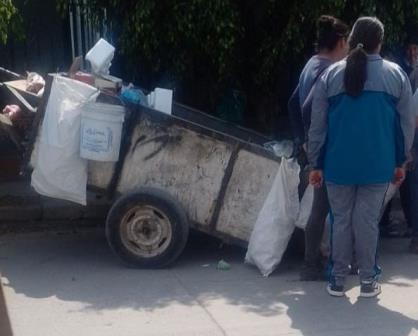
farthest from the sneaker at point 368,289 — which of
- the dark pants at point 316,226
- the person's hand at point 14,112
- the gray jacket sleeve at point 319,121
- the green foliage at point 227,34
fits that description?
the person's hand at point 14,112

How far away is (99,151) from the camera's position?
6.34 meters

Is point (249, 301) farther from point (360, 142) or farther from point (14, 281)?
point (14, 281)

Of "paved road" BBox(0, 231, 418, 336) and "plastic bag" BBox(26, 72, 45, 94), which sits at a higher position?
"plastic bag" BBox(26, 72, 45, 94)

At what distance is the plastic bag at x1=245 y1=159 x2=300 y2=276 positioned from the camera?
6.37m

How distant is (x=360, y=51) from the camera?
18.5 feet

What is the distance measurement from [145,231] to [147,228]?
1.0 inches

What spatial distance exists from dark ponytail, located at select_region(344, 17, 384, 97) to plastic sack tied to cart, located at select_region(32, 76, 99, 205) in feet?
5.96

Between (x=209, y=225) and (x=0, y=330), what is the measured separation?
1763mm

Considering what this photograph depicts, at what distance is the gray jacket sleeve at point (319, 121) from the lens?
5762mm

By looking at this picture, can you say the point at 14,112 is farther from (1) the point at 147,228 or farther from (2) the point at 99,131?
(1) the point at 147,228

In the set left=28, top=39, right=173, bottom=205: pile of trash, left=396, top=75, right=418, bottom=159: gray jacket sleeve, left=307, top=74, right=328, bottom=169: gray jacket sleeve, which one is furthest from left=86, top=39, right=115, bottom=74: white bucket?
left=396, top=75, right=418, bottom=159: gray jacket sleeve

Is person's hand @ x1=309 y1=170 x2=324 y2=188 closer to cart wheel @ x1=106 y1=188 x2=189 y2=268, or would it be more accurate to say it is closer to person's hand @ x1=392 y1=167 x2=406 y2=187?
person's hand @ x1=392 y1=167 x2=406 y2=187

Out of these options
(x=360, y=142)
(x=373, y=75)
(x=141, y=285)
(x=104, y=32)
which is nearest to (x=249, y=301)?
(x=141, y=285)

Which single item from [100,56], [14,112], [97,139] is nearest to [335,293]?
[97,139]
